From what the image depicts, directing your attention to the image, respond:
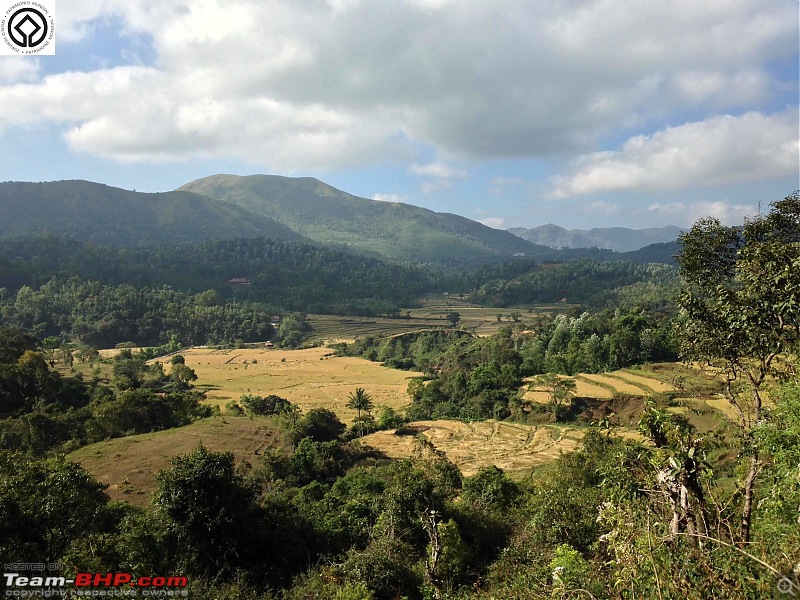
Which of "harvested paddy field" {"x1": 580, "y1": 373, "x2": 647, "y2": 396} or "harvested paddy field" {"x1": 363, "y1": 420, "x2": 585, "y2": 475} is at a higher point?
"harvested paddy field" {"x1": 580, "y1": 373, "x2": 647, "y2": 396}

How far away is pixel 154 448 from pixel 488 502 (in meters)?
24.8

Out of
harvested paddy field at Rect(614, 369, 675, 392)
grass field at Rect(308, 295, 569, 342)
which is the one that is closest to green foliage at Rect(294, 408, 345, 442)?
harvested paddy field at Rect(614, 369, 675, 392)

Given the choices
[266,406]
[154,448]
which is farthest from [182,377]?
[154,448]

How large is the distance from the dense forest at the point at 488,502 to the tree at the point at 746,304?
0.04 m

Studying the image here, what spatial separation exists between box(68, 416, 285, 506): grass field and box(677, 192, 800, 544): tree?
28.1 metres

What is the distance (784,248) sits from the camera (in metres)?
8.91

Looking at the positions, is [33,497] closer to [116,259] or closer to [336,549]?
[336,549]

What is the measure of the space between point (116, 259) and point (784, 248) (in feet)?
624

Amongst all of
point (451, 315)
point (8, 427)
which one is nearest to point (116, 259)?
point (451, 315)

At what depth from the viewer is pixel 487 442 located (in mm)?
43938

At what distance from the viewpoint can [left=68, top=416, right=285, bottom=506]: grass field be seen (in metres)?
28.8

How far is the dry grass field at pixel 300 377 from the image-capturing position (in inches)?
2368

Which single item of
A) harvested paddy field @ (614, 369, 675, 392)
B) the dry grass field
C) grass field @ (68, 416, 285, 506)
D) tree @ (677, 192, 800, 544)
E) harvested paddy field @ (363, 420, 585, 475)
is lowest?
the dry grass field

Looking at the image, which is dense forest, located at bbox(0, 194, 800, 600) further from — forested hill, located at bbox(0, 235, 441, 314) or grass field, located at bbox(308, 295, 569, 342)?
forested hill, located at bbox(0, 235, 441, 314)
